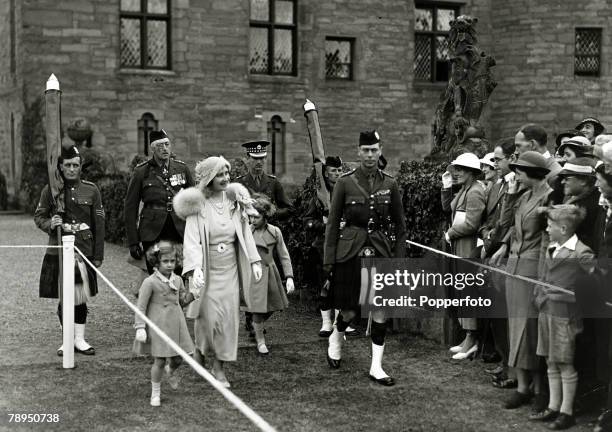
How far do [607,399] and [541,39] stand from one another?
1833 cm

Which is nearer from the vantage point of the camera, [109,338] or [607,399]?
[607,399]

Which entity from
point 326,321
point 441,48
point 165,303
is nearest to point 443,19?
point 441,48

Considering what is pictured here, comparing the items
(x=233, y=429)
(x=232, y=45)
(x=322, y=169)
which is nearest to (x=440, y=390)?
(x=233, y=429)

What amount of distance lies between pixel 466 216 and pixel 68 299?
3414mm

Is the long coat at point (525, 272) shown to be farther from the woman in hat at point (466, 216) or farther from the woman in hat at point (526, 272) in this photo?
the woman in hat at point (466, 216)

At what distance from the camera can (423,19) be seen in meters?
22.7

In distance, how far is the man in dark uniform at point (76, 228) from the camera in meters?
7.35

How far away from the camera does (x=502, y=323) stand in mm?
6551

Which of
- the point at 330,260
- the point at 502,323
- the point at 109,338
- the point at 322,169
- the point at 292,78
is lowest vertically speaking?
the point at 109,338

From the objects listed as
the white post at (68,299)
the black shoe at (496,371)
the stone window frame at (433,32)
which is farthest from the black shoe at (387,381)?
the stone window frame at (433,32)

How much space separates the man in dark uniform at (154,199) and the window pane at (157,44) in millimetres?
12778

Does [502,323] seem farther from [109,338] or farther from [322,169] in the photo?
[109,338]

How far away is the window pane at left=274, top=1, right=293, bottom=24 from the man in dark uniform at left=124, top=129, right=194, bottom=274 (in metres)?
14.1

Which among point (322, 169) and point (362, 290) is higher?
point (322, 169)
